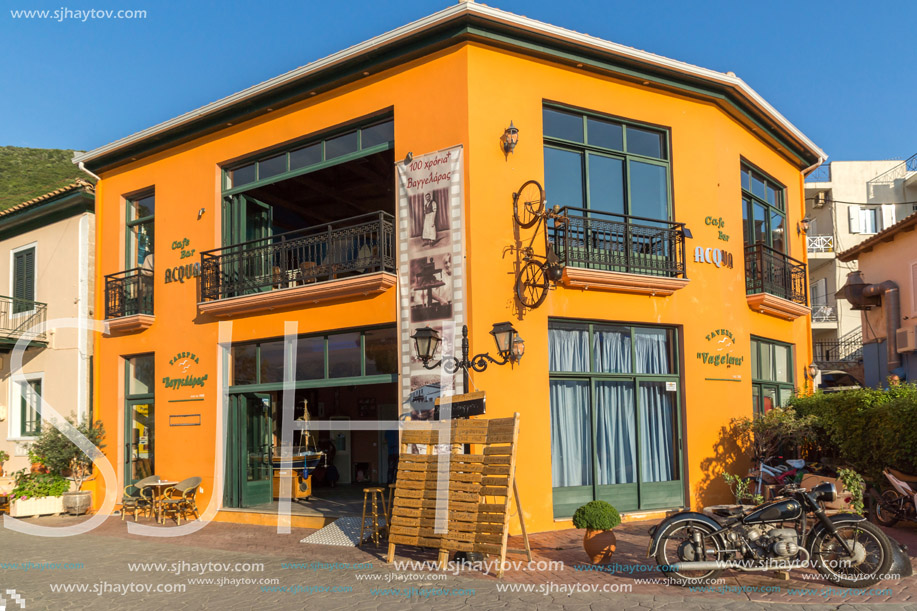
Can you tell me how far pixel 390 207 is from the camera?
16.5m

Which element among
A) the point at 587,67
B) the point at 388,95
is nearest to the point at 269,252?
the point at 388,95

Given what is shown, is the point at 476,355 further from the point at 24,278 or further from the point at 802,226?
the point at 24,278

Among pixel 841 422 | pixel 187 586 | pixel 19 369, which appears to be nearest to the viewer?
pixel 187 586

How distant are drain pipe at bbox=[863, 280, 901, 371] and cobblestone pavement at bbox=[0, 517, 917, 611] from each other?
32.4 ft

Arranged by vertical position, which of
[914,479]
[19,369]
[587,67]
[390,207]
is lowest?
[914,479]

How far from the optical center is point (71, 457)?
14.7 m

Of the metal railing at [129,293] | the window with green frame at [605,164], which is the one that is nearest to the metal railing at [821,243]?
the window with green frame at [605,164]

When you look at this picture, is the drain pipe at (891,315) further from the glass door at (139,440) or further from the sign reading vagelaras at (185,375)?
the glass door at (139,440)

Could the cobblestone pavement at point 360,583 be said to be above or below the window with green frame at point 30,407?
below

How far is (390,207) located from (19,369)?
9751 mm

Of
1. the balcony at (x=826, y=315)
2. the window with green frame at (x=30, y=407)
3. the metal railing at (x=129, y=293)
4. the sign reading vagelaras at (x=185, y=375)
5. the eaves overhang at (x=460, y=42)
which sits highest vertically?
the eaves overhang at (x=460, y=42)

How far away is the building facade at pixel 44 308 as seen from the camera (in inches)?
634

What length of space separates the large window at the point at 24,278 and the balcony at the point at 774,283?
15743 millimetres

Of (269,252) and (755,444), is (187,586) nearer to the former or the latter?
(269,252)
